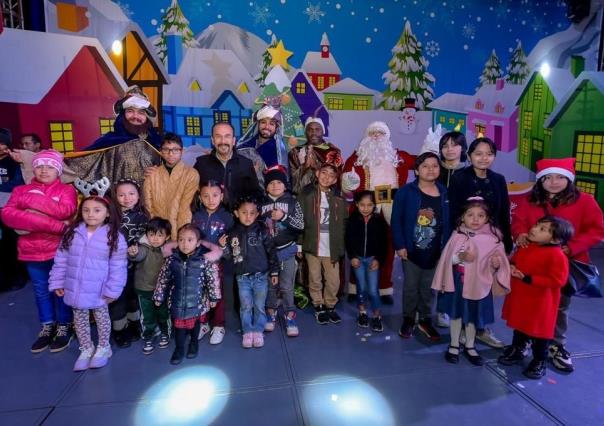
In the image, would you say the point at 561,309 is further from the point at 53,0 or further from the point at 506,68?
the point at 53,0

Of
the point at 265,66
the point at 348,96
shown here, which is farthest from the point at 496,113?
the point at 265,66

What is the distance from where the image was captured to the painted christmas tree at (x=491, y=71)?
7156mm

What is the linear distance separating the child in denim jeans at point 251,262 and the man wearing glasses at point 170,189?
449 mm

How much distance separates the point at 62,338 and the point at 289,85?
449 centimetres

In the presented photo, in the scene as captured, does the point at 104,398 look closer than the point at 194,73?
Yes

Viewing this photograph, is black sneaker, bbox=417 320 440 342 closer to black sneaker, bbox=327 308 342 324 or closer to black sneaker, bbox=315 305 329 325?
black sneaker, bbox=327 308 342 324

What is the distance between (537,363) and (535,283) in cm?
63

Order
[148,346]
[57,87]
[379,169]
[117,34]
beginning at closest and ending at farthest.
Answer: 1. [148,346]
2. [379,169]
3. [57,87]
4. [117,34]

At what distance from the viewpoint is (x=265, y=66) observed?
20.5ft

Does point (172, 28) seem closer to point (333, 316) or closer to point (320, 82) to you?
point (320, 82)

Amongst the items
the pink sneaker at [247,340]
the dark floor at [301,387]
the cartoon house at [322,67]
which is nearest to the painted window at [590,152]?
the cartoon house at [322,67]

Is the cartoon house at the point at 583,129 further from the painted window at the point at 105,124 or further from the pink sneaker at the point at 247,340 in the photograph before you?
the painted window at the point at 105,124

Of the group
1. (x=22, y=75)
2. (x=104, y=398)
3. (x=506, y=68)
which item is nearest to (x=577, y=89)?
(x=506, y=68)

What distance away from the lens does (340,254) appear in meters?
3.84
